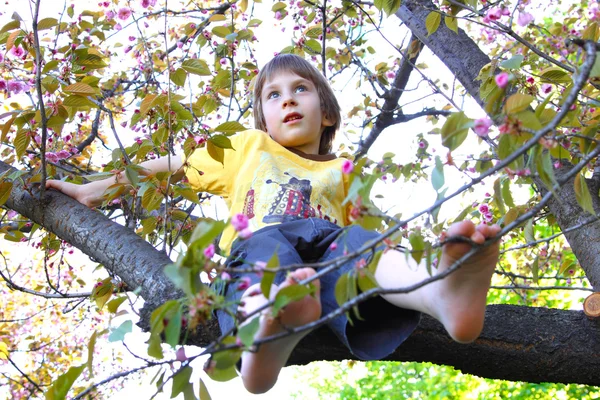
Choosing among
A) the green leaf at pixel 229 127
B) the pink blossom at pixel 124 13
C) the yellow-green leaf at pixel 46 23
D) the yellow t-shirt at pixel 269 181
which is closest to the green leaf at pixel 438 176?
the green leaf at pixel 229 127

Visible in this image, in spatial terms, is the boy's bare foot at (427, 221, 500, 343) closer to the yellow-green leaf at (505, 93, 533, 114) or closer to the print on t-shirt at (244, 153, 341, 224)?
the yellow-green leaf at (505, 93, 533, 114)

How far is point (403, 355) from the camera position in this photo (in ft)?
5.43

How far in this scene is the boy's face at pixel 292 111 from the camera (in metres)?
2.02

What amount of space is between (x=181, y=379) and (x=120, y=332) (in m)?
0.13

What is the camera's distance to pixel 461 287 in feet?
3.88

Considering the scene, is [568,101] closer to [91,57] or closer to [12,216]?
[91,57]

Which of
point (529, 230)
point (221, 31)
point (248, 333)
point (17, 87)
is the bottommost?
point (248, 333)

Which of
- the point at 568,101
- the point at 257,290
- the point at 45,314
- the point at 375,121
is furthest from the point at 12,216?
the point at 45,314

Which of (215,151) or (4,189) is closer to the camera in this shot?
(215,151)

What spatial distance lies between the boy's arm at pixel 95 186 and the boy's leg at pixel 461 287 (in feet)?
3.07

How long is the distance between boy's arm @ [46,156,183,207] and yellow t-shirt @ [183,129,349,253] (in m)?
0.07

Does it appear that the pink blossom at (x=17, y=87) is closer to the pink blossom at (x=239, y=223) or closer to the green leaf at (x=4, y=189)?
the green leaf at (x=4, y=189)

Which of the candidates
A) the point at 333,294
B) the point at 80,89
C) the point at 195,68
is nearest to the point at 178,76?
the point at 195,68

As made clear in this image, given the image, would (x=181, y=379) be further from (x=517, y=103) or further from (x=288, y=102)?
(x=288, y=102)
